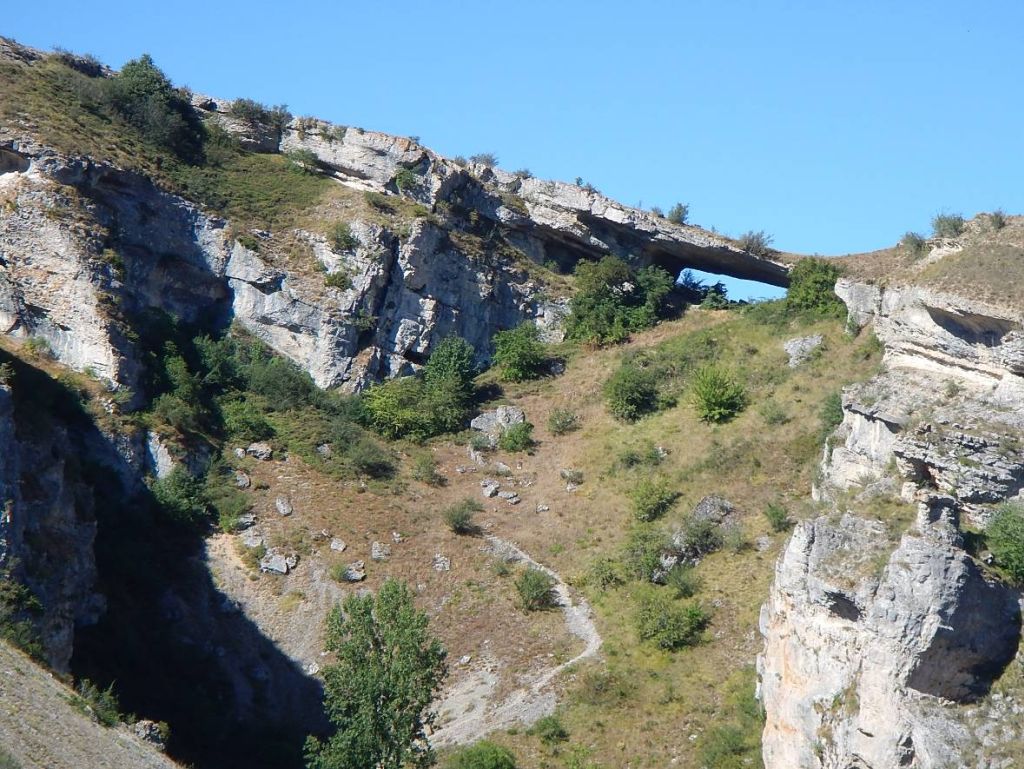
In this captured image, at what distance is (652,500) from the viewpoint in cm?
4366

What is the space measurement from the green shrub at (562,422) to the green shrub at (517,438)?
800 mm

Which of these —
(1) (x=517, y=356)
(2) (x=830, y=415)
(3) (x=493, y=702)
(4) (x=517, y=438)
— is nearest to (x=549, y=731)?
(3) (x=493, y=702)

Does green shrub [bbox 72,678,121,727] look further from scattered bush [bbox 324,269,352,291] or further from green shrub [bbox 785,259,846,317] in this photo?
green shrub [bbox 785,259,846,317]

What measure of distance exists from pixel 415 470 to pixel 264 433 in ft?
16.6

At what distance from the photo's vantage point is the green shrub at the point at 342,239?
2079 inches

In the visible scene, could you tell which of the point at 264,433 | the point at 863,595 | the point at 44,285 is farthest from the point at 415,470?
the point at 863,595

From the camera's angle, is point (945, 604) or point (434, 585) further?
point (434, 585)

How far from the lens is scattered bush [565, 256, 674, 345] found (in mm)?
55438

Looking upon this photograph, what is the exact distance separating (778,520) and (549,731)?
1018 cm

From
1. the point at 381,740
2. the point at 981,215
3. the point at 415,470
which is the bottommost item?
the point at 381,740

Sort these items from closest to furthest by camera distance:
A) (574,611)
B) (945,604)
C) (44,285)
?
(945,604), (574,611), (44,285)

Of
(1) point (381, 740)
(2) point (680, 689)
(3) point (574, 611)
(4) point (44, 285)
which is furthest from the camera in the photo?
(4) point (44, 285)

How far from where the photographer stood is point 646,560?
41094 millimetres

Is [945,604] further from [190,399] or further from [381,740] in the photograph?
[190,399]
